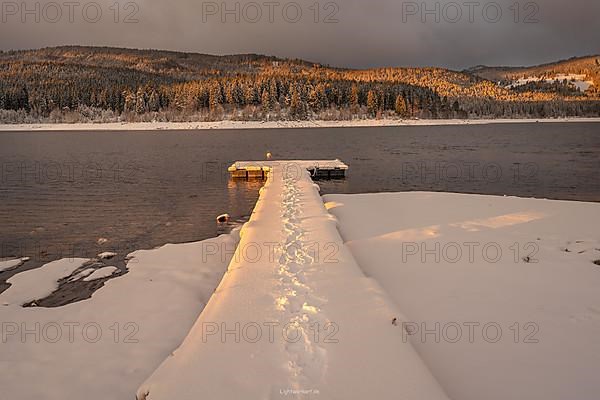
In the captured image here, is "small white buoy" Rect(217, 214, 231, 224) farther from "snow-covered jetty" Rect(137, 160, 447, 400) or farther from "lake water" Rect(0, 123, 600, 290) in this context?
"snow-covered jetty" Rect(137, 160, 447, 400)

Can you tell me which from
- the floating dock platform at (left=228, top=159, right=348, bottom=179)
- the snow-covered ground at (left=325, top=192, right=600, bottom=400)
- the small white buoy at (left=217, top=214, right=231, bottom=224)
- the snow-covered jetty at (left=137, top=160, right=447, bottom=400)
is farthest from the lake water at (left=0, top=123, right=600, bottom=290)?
the snow-covered ground at (left=325, top=192, right=600, bottom=400)

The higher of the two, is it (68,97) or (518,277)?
(68,97)

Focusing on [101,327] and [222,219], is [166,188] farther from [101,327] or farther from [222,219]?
[101,327]

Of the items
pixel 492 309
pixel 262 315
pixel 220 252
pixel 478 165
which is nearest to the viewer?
pixel 262 315

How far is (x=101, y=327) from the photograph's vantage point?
778 centimetres

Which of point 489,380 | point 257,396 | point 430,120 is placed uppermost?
point 430,120

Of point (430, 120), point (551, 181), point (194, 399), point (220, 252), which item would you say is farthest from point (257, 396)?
point (430, 120)

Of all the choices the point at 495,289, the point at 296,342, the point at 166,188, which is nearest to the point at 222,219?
the point at 166,188

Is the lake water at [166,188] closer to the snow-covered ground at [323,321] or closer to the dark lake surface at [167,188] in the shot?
the dark lake surface at [167,188]

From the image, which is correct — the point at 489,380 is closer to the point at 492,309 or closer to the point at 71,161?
the point at 492,309

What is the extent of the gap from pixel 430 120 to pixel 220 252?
458 ft

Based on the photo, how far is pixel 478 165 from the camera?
121 feet

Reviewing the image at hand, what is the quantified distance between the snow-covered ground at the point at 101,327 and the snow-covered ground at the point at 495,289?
416cm

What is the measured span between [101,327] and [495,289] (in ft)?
25.4
